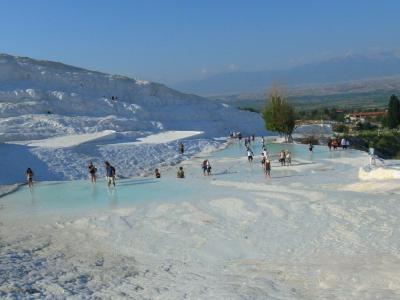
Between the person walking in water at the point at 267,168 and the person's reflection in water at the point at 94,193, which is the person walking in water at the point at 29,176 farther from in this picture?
the person walking in water at the point at 267,168

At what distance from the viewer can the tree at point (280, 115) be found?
44.5 meters

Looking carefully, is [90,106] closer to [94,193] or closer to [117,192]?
[94,193]

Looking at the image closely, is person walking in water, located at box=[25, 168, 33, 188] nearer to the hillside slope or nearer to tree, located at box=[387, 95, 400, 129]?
the hillside slope

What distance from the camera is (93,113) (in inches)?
1891

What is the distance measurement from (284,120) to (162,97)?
1642cm

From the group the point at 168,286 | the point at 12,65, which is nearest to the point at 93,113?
the point at 12,65

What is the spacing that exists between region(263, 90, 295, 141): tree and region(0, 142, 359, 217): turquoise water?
16439 mm

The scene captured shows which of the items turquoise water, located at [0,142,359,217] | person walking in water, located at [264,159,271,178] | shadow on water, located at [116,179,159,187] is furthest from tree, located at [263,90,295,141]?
shadow on water, located at [116,179,159,187]

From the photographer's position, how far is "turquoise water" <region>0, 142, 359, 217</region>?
1855cm

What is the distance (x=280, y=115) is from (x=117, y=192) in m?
25.9

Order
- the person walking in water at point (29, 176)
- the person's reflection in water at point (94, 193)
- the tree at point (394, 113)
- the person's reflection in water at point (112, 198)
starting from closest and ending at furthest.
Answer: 1. the person's reflection in water at point (112, 198)
2. the person's reflection in water at point (94, 193)
3. the person walking in water at point (29, 176)
4. the tree at point (394, 113)

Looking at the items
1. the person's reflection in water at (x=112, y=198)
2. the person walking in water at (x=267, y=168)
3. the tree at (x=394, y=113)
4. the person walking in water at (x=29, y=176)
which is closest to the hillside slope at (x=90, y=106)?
the person walking in water at (x=29, y=176)

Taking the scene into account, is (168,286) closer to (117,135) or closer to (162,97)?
(117,135)

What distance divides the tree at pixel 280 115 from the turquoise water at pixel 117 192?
647 inches
